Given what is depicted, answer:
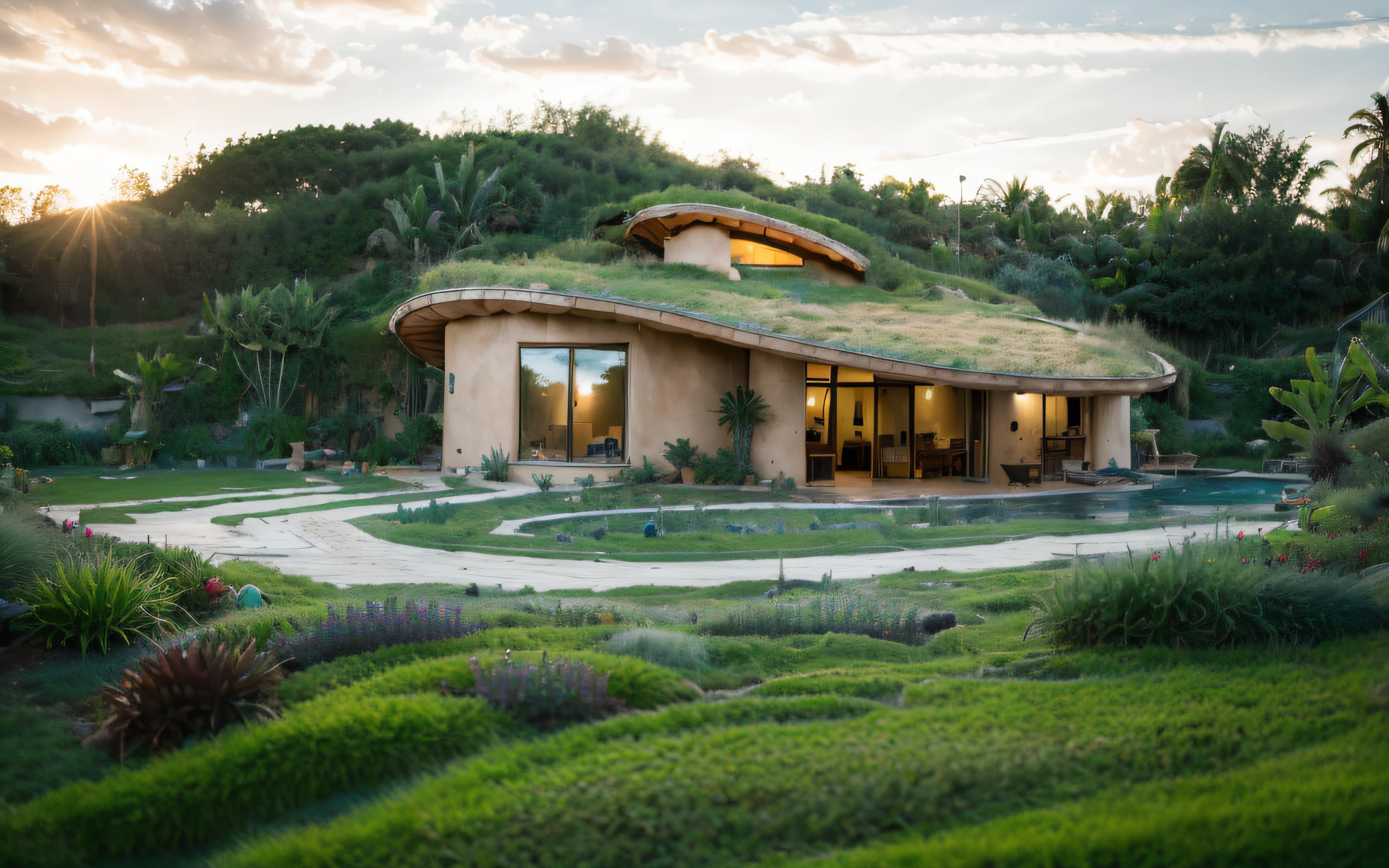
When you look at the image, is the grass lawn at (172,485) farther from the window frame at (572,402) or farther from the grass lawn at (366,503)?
the window frame at (572,402)

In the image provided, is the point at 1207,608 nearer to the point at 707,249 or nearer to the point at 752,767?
the point at 752,767

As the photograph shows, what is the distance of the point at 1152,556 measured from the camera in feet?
20.1

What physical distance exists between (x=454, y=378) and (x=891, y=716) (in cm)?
1646

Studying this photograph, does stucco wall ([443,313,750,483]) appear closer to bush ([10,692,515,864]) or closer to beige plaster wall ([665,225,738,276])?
beige plaster wall ([665,225,738,276])

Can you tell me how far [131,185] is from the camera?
42.5 m

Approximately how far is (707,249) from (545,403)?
8.01 metres

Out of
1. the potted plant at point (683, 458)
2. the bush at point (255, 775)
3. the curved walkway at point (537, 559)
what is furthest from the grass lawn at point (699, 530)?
the bush at point (255, 775)

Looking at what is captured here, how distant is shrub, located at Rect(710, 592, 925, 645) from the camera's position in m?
6.29

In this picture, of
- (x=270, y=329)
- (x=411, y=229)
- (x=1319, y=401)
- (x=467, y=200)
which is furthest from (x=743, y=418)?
(x=467, y=200)

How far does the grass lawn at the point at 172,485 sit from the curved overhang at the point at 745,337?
3.94m

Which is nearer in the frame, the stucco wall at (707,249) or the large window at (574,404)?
the large window at (574,404)

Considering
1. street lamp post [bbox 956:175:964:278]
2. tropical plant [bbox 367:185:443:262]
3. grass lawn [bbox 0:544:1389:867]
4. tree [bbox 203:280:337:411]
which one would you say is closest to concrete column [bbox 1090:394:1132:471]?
street lamp post [bbox 956:175:964:278]

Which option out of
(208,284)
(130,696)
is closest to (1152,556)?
(130,696)

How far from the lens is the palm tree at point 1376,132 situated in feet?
108
